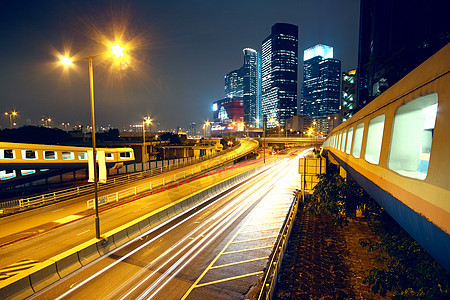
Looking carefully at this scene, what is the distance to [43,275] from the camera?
30.2 ft

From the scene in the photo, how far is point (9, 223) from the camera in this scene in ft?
52.6

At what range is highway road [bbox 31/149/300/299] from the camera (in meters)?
9.02

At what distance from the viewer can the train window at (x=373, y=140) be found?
7516mm

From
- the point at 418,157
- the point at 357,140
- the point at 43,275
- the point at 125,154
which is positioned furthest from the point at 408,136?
the point at 125,154

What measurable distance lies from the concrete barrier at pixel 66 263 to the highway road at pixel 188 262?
275mm

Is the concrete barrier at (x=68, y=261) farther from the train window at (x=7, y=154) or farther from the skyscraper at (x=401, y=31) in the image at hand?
the skyscraper at (x=401, y=31)

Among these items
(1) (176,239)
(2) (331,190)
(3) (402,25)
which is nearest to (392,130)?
(2) (331,190)

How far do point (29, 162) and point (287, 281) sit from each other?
26.7 meters

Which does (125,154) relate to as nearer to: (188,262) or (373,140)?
(188,262)

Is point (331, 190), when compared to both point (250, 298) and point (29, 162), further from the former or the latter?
point (29, 162)

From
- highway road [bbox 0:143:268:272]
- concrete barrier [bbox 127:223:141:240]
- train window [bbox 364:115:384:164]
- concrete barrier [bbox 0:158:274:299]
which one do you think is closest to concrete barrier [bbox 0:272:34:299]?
concrete barrier [bbox 0:158:274:299]

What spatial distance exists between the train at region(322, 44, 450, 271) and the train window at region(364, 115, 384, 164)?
9cm

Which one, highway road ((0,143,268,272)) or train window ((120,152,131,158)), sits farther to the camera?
train window ((120,152,131,158))

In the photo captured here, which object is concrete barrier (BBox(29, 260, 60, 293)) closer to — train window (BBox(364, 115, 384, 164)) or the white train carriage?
train window (BBox(364, 115, 384, 164))
